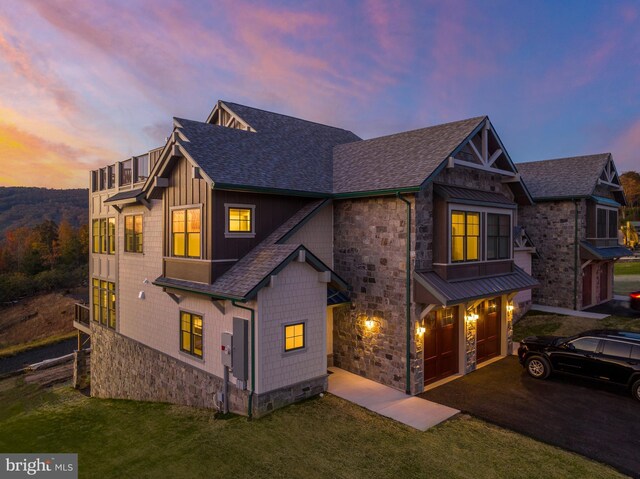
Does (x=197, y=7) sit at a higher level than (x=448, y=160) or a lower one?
higher

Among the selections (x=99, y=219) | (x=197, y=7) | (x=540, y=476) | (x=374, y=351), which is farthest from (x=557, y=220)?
(x=99, y=219)

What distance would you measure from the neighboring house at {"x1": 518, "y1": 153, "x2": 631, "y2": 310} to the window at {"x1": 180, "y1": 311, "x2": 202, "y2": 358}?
21666mm

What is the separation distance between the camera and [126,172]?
1900 cm

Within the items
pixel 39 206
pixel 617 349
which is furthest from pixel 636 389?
pixel 39 206

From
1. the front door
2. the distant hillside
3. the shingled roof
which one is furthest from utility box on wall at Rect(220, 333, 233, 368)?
the distant hillside

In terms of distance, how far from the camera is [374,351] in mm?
13008

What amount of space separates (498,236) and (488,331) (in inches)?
160

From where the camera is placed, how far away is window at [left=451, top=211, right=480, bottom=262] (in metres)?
12.7

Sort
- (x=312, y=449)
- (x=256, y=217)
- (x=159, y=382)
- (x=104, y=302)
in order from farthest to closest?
(x=104, y=302) < (x=159, y=382) < (x=256, y=217) < (x=312, y=449)

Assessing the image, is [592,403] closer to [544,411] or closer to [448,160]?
[544,411]

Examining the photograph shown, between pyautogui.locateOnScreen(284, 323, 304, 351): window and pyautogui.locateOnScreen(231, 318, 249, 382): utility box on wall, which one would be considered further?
pyautogui.locateOnScreen(284, 323, 304, 351): window

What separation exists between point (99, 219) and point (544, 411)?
22823mm

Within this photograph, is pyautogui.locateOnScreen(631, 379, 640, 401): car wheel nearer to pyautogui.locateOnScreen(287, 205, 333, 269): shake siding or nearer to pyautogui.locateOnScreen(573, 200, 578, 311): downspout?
pyautogui.locateOnScreen(287, 205, 333, 269): shake siding

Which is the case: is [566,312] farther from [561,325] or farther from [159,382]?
[159,382]
